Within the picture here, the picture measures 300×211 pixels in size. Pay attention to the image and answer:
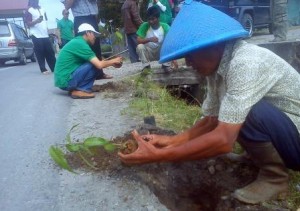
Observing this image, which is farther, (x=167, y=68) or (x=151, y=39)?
(x=151, y=39)

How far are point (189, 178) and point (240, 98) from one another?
3.03ft

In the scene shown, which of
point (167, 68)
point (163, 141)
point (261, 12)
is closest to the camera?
point (163, 141)

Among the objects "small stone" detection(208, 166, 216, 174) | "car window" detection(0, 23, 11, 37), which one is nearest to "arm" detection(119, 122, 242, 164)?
"small stone" detection(208, 166, 216, 174)

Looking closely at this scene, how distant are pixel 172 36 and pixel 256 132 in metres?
0.69

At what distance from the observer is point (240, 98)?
1707mm

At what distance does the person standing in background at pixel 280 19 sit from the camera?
529 centimetres

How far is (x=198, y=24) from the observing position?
1.76 meters

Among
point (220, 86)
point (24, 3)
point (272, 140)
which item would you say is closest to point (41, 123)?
point (220, 86)

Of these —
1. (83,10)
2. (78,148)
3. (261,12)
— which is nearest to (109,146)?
(78,148)

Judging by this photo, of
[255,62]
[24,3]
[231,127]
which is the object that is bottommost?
[24,3]

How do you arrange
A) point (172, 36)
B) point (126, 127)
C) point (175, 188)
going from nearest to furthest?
point (172, 36)
point (175, 188)
point (126, 127)

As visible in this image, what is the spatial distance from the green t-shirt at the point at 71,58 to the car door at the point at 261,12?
8069mm

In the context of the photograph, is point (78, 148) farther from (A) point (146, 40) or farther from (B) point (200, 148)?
(A) point (146, 40)

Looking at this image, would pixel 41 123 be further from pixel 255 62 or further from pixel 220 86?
pixel 255 62
